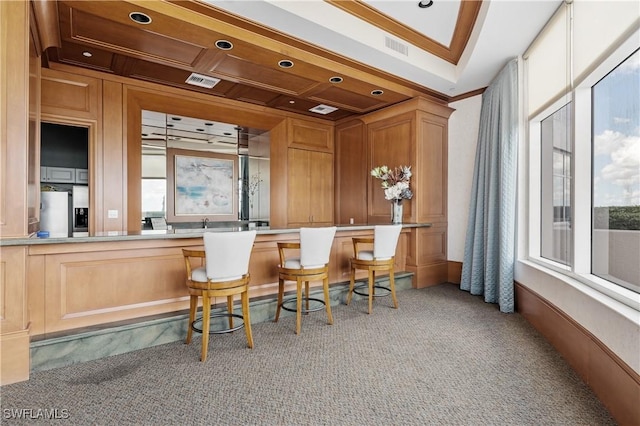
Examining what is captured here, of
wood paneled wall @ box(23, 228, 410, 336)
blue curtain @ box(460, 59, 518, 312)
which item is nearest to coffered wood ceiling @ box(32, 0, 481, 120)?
blue curtain @ box(460, 59, 518, 312)

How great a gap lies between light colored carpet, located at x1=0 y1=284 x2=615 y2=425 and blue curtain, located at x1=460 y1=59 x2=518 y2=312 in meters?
1.01

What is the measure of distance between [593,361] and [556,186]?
199cm

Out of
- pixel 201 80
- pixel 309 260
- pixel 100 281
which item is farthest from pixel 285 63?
pixel 100 281

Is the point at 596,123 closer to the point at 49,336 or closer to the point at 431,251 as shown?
the point at 431,251

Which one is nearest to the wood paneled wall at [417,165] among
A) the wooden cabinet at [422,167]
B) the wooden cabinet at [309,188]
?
the wooden cabinet at [422,167]

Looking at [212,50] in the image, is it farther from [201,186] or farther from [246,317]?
[201,186]

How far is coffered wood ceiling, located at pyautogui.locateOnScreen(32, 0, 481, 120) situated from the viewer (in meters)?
3.06

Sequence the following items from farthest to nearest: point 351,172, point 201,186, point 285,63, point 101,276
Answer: point 201,186
point 351,172
point 285,63
point 101,276

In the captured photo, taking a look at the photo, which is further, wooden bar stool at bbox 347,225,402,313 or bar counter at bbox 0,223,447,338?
wooden bar stool at bbox 347,225,402,313

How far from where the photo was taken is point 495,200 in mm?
4406

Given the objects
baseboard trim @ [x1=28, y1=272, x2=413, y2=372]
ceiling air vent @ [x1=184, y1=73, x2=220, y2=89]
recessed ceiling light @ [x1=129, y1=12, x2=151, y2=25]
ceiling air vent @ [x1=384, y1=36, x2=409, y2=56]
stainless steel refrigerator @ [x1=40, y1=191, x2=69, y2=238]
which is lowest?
baseboard trim @ [x1=28, y1=272, x2=413, y2=372]

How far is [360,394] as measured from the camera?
2.21 m

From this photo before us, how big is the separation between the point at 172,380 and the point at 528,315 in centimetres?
354

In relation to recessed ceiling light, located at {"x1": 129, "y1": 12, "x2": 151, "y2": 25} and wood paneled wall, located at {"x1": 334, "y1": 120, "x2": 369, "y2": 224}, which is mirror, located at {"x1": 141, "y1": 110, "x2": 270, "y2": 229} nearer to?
wood paneled wall, located at {"x1": 334, "y1": 120, "x2": 369, "y2": 224}
